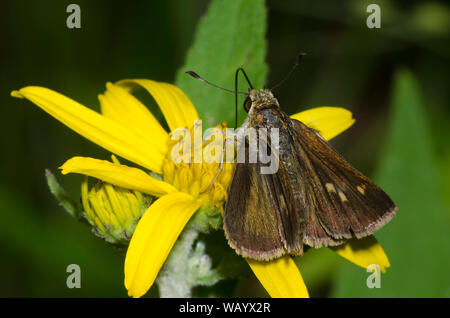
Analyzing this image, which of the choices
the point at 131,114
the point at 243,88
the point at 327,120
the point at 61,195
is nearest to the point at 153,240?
the point at 61,195

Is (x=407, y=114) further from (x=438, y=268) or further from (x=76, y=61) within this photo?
(x=76, y=61)

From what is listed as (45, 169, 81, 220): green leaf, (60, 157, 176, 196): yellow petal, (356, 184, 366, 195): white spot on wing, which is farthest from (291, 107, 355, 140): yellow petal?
(45, 169, 81, 220): green leaf

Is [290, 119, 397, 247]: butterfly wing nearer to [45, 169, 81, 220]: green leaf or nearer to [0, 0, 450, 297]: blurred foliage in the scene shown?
[0, 0, 450, 297]: blurred foliage

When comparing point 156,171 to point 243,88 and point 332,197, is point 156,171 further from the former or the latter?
point 332,197

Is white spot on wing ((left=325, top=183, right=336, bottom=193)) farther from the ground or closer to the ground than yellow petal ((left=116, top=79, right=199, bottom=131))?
closer to the ground

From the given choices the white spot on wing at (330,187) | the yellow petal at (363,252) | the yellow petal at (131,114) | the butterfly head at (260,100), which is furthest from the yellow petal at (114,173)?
the yellow petal at (363,252)

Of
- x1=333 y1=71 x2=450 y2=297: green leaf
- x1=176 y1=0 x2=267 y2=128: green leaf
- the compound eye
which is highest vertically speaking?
x1=176 y1=0 x2=267 y2=128: green leaf
